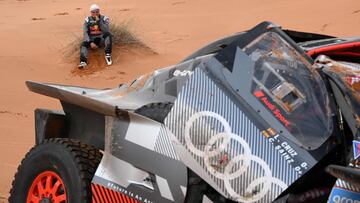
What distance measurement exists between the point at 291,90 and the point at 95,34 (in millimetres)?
9156

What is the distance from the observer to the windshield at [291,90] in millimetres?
3047

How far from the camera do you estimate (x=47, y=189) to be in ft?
12.5

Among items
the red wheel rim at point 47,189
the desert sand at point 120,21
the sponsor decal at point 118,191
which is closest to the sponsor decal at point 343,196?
the sponsor decal at point 118,191

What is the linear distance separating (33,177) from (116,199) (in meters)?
0.67

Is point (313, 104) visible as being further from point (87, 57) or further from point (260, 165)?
point (87, 57)

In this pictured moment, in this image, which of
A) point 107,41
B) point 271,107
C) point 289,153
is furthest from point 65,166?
point 107,41

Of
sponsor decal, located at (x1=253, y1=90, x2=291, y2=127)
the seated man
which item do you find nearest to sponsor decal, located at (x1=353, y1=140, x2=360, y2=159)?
sponsor decal, located at (x1=253, y1=90, x2=291, y2=127)

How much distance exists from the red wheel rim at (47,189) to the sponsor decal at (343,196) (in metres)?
1.53

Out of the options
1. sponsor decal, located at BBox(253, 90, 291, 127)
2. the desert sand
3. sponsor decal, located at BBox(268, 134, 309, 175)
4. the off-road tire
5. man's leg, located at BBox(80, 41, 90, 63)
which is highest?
sponsor decal, located at BBox(253, 90, 291, 127)

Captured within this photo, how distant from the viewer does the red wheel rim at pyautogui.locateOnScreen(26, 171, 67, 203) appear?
147 inches

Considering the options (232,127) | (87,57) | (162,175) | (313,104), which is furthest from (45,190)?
(87,57)

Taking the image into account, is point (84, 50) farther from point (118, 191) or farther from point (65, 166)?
point (118, 191)

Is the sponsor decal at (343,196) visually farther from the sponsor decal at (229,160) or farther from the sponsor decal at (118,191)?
the sponsor decal at (118,191)

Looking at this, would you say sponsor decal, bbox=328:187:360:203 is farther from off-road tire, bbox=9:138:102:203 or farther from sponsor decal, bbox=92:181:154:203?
off-road tire, bbox=9:138:102:203
